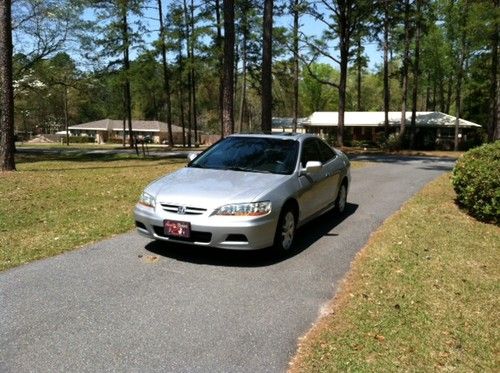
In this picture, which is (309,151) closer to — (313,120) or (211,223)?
(211,223)

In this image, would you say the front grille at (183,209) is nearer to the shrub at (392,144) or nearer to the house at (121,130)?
the shrub at (392,144)

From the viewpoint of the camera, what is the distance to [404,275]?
17.5 ft

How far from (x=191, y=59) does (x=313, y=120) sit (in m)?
18.7

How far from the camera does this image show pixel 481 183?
839 centimetres

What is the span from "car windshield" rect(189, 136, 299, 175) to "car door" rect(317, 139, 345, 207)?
0.94m

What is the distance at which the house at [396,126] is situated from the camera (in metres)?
44.3

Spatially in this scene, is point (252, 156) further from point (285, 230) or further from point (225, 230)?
point (225, 230)

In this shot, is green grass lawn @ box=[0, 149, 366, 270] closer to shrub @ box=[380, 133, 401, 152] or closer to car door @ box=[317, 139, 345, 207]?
car door @ box=[317, 139, 345, 207]

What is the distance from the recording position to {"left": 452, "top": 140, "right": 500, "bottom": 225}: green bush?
26.9 ft

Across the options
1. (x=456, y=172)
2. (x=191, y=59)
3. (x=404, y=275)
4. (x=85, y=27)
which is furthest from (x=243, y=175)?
(x=191, y=59)

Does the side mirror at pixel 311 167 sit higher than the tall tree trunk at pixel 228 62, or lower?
lower

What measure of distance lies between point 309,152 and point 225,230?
2.48 m

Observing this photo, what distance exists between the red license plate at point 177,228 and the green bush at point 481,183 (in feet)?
18.4

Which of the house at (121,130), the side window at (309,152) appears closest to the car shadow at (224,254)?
the side window at (309,152)
